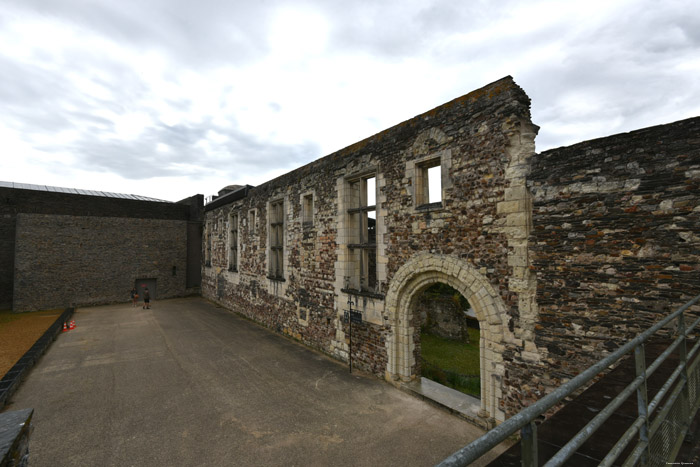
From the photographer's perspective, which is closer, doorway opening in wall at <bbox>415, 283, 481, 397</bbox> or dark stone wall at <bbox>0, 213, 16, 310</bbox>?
doorway opening in wall at <bbox>415, 283, 481, 397</bbox>

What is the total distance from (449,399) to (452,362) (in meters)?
5.51

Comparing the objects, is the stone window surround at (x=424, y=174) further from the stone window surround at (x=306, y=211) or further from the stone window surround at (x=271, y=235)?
the stone window surround at (x=271, y=235)

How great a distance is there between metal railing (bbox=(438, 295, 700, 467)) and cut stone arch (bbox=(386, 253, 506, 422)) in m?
2.55

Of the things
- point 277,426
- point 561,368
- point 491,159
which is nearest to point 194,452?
point 277,426

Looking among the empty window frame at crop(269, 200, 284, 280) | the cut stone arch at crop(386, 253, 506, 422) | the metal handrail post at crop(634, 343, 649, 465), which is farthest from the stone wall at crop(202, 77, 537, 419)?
the metal handrail post at crop(634, 343, 649, 465)

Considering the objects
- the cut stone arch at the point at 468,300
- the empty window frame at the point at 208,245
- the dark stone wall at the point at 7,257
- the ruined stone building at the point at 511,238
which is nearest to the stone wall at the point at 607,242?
the ruined stone building at the point at 511,238

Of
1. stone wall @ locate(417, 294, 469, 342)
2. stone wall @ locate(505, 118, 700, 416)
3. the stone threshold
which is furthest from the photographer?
stone wall @ locate(417, 294, 469, 342)

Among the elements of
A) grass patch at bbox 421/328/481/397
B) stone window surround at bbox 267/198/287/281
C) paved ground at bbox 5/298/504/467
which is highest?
stone window surround at bbox 267/198/287/281

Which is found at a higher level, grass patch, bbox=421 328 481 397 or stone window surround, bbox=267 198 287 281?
stone window surround, bbox=267 198 287 281

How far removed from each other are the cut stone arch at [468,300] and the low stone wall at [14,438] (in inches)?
206

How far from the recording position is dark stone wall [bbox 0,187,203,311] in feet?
52.1

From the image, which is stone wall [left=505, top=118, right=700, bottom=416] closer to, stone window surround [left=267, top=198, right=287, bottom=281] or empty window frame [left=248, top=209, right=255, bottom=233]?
stone window surround [left=267, top=198, right=287, bottom=281]

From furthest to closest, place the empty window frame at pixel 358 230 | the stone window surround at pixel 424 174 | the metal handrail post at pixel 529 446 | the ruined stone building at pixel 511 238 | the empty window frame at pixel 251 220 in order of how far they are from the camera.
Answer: the empty window frame at pixel 251 220 → the empty window frame at pixel 358 230 → the stone window surround at pixel 424 174 → the ruined stone building at pixel 511 238 → the metal handrail post at pixel 529 446

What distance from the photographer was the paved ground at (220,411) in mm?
4547
